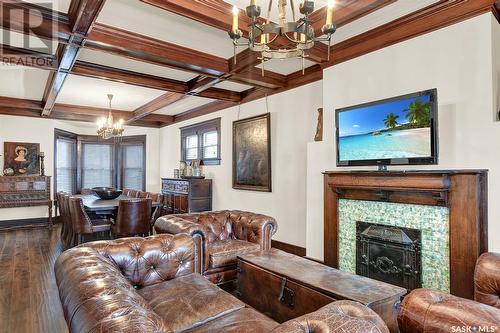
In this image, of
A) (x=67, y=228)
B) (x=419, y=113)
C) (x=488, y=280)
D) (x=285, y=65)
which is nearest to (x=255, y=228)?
(x=419, y=113)

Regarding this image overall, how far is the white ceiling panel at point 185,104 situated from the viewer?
6541mm

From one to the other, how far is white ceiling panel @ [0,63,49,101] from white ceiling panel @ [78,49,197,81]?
3.62 ft

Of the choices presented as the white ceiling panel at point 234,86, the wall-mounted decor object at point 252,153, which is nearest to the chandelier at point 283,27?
the wall-mounted decor object at point 252,153

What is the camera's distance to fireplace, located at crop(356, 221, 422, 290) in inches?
113

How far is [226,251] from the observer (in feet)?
10.9

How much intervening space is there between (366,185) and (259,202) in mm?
2636

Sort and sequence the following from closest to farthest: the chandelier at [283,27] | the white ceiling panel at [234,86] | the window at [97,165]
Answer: the chandelier at [283,27]
the white ceiling panel at [234,86]
the window at [97,165]

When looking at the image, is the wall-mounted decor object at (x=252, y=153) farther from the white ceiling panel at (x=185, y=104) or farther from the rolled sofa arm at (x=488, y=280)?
the rolled sofa arm at (x=488, y=280)

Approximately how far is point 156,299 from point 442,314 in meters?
1.60

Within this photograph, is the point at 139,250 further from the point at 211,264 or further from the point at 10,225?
the point at 10,225

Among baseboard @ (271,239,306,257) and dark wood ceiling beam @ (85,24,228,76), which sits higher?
dark wood ceiling beam @ (85,24,228,76)

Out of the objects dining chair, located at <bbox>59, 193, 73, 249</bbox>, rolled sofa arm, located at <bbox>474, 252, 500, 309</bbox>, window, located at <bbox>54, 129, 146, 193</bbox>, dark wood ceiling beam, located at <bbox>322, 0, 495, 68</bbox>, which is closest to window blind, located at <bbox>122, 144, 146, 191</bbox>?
window, located at <bbox>54, 129, 146, 193</bbox>

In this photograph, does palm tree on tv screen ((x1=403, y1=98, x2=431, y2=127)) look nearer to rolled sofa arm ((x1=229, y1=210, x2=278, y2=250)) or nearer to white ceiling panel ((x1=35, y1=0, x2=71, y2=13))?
rolled sofa arm ((x1=229, y1=210, x2=278, y2=250))

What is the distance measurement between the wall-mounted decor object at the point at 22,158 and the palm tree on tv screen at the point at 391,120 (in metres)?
7.79
